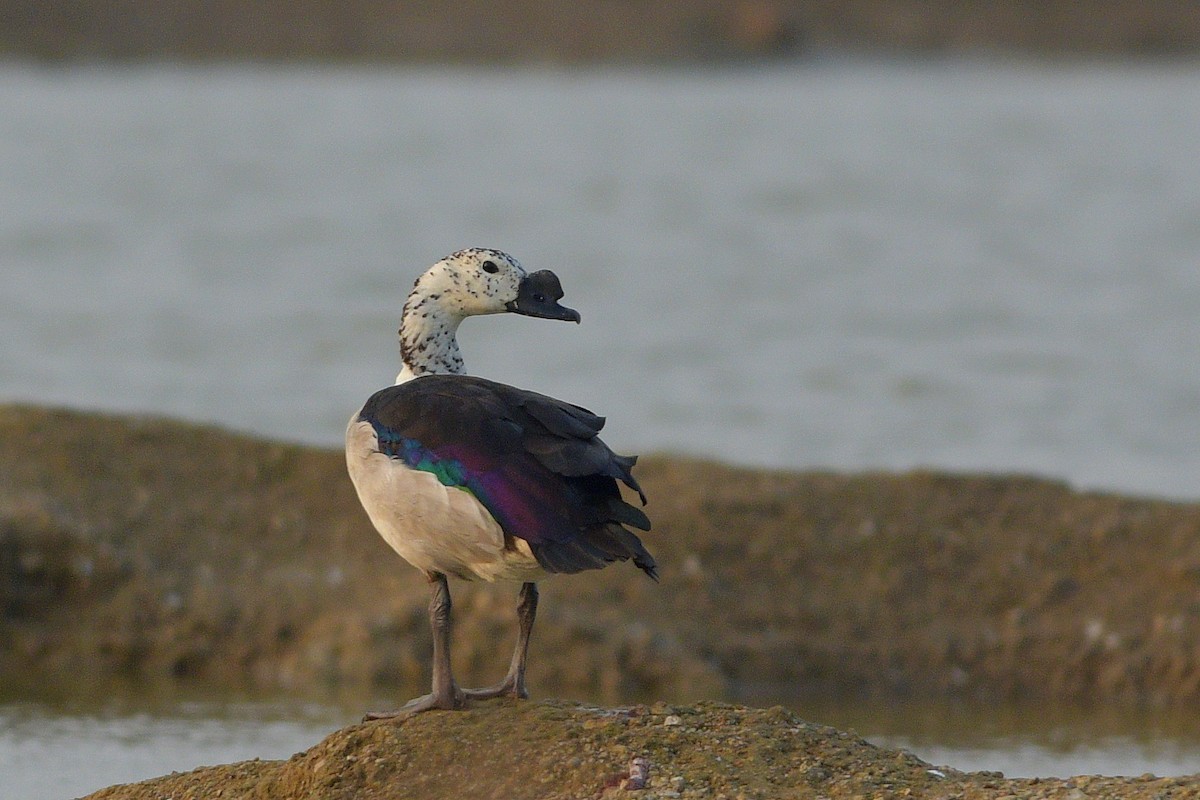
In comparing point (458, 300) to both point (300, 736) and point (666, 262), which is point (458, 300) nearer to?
point (300, 736)

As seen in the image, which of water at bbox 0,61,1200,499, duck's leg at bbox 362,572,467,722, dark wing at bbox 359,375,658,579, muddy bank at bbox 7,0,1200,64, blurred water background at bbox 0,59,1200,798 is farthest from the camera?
muddy bank at bbox 7,0,1200,64

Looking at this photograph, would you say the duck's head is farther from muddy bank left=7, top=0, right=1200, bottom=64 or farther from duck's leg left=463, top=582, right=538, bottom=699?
muddy bank left=7, top=0, right=1200, bottom=64

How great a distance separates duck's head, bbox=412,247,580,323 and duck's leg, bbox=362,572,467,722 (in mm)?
819

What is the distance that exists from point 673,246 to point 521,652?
1809 centimetres

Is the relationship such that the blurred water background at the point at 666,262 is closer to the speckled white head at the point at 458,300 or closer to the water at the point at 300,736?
the water at the point at 300,736

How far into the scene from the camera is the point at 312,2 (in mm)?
36219

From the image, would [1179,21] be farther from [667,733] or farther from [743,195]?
[667,733]

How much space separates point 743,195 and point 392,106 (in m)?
10.3

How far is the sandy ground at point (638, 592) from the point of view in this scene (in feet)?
27.6

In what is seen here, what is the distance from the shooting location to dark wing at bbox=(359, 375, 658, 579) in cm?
499

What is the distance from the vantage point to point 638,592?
28.7ft

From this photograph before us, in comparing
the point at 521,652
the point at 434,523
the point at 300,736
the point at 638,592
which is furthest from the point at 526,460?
the point at 638,592

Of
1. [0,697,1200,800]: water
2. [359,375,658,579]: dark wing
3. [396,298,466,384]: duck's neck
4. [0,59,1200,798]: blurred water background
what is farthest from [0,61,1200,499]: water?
[359,375,658,579]: dark wing

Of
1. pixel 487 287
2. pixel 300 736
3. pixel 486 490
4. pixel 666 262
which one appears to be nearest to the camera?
pixel 486 490
